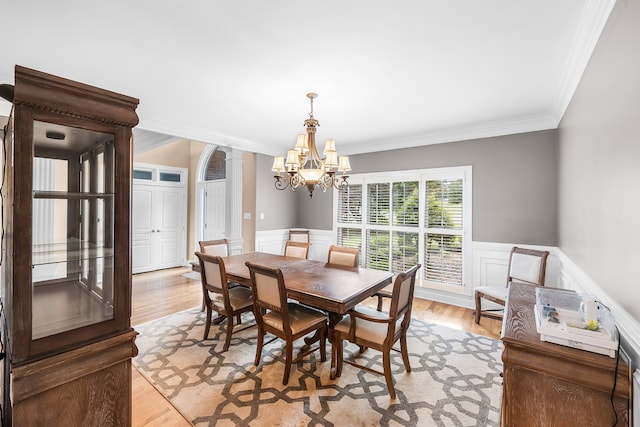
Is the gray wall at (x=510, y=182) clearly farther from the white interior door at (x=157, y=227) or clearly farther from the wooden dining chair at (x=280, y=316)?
the white interior door at (x=157, y=227)

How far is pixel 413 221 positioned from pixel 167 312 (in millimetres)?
3755

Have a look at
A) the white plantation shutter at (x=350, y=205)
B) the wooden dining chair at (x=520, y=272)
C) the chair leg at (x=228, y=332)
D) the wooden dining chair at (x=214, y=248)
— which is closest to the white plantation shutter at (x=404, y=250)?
the white plantation shutter at (x=350, y=205)

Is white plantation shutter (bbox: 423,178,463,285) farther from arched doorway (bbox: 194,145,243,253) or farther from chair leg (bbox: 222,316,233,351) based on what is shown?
arched doorway (bbox: 194,145,243,253)

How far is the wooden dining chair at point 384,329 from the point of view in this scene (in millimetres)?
2045

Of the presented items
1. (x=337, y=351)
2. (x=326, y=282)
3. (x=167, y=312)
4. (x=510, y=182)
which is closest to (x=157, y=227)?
(x=167, y=312)

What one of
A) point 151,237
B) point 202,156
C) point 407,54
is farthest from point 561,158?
point 151,237

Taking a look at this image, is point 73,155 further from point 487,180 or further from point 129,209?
point 487,180

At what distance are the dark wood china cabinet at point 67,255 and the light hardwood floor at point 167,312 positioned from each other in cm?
99

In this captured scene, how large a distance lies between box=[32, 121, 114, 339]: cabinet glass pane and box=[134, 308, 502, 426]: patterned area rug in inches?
50.2

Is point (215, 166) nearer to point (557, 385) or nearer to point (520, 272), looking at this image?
point (520, 272)

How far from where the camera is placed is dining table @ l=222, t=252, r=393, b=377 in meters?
2.17

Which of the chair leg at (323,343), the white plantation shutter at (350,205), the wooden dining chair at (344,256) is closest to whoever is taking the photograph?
the chair leg at (323,343)

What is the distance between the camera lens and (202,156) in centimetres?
634

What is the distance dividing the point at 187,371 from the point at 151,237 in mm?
4436
